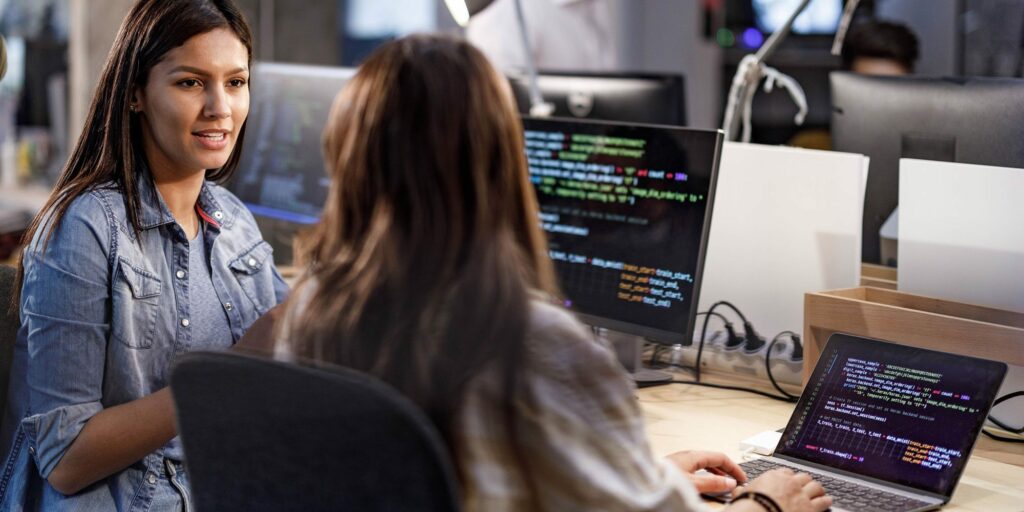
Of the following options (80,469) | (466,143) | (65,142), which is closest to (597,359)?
(466,143)

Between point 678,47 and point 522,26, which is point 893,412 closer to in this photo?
point 522,26

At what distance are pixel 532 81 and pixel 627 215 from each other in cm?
68

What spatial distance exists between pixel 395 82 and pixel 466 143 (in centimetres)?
8

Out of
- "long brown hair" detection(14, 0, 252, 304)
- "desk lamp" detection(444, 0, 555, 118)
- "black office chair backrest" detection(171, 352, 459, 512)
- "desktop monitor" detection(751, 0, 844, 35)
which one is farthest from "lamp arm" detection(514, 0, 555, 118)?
"desktop monitor" detection(751, 0, 844, 35)

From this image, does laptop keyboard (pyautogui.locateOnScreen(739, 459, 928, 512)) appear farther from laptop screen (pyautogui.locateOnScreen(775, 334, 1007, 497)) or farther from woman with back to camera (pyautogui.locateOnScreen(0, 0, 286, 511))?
woman with back to camera (pyautogui.locateOnScreen(0, 0, 286, 511))

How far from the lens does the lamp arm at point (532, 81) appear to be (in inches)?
98.0

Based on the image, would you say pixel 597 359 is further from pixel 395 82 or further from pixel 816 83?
pixel 816 83

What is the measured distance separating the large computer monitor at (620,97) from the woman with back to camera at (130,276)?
1140mm

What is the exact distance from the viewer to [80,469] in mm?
1439

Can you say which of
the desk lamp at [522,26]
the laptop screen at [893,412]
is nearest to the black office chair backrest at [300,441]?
the laptop screen at [893,412]

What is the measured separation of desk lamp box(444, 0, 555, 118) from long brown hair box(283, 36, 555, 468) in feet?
4.12

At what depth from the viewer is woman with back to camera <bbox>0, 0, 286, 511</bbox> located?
1.43 m

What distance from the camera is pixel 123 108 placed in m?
1.51

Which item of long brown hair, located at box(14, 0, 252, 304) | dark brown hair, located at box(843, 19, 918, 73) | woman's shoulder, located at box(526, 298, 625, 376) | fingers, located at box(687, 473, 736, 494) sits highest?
dark brown hair, located at box(843, 19, 918, 73)
